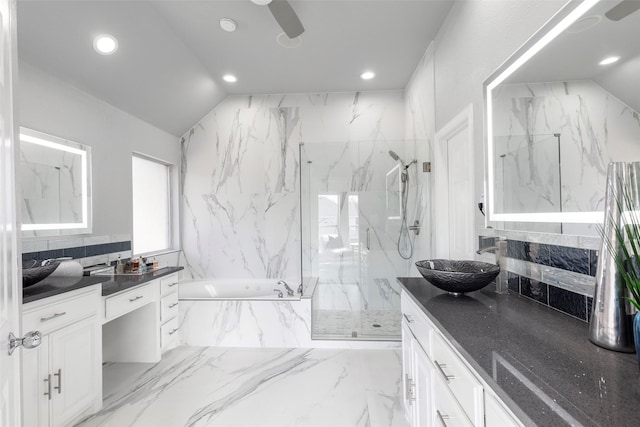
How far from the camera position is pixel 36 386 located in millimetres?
1468

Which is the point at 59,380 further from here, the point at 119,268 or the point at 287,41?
the point at 287,41

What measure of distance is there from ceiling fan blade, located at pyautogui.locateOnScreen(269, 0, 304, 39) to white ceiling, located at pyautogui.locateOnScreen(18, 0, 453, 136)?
0.17 metres

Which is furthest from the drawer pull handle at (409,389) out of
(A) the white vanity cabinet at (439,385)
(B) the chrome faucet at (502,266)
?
(B) the chrome faucet at (502,266)

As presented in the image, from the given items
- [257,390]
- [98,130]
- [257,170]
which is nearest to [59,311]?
[257,390]

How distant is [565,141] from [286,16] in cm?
194

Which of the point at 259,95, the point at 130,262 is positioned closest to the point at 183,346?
the point at 130,262

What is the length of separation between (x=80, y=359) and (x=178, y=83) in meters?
2.64

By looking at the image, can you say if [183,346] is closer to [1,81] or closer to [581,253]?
[1,81]

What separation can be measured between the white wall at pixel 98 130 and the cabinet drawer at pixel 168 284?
0.71 meters

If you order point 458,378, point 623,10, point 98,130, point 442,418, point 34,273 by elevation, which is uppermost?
point 98,130

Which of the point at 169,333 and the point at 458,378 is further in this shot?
the point at 169,333

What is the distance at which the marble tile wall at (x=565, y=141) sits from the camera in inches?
36.7

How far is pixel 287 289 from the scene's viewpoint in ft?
11.4

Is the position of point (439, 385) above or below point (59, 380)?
above
